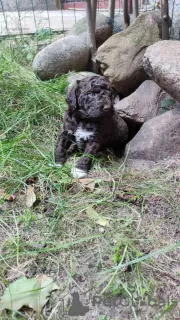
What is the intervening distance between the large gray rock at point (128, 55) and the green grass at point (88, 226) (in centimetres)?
100

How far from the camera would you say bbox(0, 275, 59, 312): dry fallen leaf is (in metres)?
1.60

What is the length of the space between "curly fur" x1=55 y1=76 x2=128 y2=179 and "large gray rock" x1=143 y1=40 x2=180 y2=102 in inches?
15.9

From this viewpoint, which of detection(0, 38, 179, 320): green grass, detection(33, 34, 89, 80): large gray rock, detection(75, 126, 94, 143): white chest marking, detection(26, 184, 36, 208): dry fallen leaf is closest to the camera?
detection(0, 38, 179, 320): green grass

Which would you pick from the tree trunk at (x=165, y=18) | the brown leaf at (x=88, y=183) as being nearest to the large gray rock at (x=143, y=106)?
the brown leaf at (x=88, y=183)

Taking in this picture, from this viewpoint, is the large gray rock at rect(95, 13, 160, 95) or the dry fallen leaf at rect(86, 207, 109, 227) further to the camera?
the large gray rock at rect(95, 13, 160, 95)

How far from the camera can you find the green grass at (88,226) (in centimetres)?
175

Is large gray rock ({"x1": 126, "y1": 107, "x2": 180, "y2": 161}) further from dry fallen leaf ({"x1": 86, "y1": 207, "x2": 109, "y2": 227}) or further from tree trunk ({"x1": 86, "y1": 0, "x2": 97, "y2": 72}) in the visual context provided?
tree trunk ({"x1": 86, "y1": 0, "x2": 97, "y2": 72})

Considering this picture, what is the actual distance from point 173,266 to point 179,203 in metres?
0.51

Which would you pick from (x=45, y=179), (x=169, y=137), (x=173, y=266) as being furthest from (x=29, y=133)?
(x=173, y=266)

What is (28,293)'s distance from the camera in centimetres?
165

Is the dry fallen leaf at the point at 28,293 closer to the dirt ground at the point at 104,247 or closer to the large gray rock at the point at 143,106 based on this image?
the dirt ground at the point at 104,247

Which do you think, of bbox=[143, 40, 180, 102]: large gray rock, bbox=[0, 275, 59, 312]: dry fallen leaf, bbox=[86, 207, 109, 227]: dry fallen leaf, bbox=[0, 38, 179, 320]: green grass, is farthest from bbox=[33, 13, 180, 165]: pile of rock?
bbox=[0, 275, 59, 312]: dry fallen leaf

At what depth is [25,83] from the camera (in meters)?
3.75

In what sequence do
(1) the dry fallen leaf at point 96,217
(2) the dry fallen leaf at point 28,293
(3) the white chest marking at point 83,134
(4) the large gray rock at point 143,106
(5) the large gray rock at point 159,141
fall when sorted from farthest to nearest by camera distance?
(4) the large gray rock at point 143,106 < (5) the large gray rock at point 159,141 < (3) the white chest marking at point 83,134 < (1) the dry fallen leaf at point 96,217 < (2) the dry fallen leaf at point 28,293
